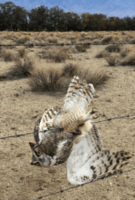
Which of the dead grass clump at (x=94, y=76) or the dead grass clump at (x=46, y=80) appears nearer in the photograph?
the dead grass clump at (x=46, y=80)

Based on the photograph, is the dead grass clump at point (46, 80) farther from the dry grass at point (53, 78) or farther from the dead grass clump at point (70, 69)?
the dead grass clump at point (70, 69)

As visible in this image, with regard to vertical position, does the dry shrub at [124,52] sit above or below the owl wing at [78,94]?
above

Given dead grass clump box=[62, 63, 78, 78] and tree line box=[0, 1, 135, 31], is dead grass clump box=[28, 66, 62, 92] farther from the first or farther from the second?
tree line box=[0, 1, 135, 31]

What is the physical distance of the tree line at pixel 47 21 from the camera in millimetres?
39688

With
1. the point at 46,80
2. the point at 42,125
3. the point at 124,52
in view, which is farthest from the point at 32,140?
the point at 124,52

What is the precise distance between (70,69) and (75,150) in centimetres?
535

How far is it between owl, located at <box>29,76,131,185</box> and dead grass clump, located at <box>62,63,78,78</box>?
4.79 m

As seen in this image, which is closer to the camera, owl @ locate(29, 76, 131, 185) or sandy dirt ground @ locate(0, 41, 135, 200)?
owl @ locate(29, 76, 131, 185)

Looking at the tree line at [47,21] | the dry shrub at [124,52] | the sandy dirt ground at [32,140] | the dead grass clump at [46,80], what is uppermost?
the tree line at [47,21]

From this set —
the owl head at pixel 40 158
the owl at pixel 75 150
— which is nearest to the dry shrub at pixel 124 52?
the owl at pixel 75 150

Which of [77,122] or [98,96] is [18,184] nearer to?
[77,122]

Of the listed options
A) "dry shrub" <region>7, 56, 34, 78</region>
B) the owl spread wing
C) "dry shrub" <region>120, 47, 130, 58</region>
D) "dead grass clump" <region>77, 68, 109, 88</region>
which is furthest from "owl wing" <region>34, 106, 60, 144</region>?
→ "dry shrub" <region>120, 47, 130, 58</region>

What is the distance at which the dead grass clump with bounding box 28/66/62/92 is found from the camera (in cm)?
551

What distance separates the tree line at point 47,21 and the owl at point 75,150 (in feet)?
131
